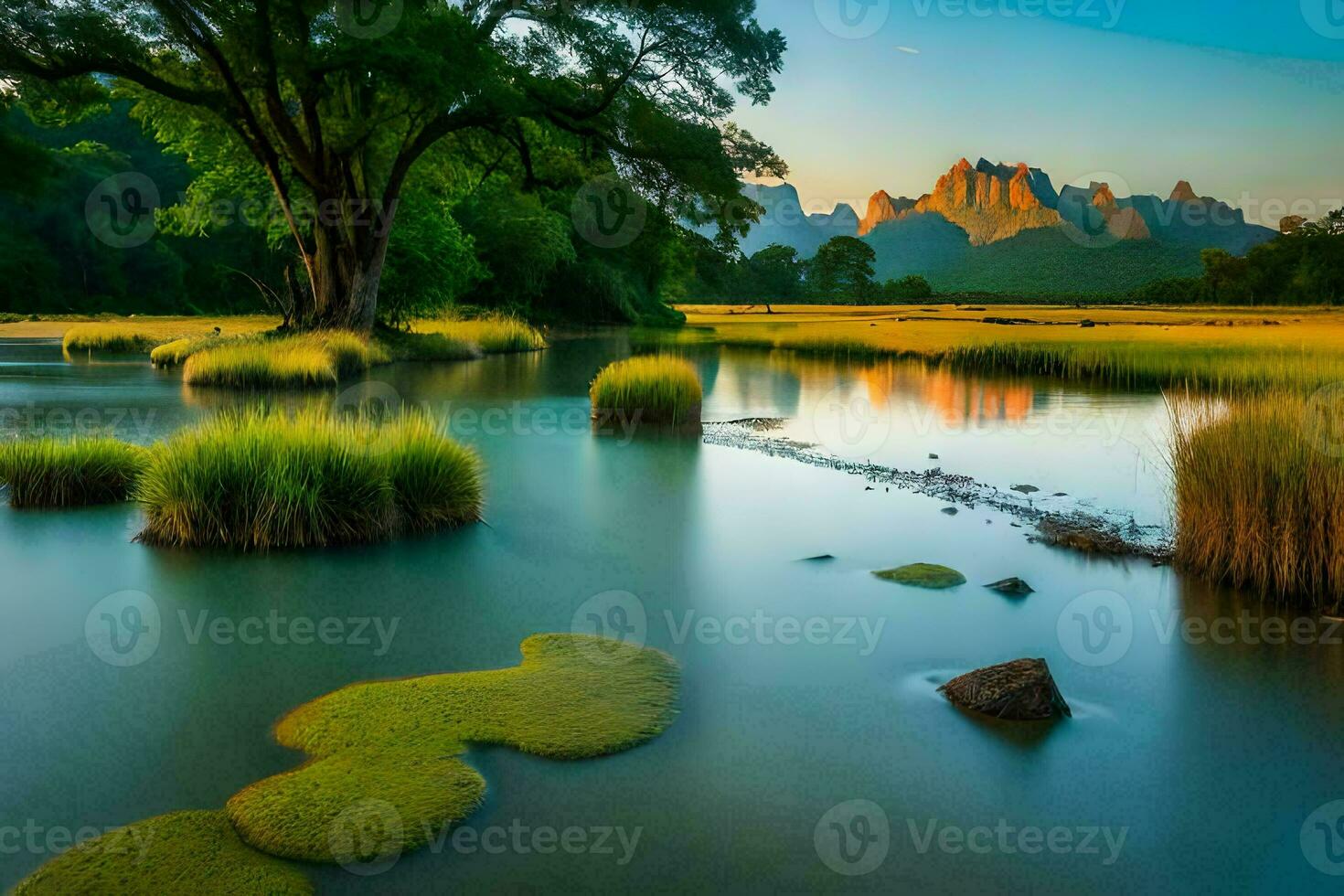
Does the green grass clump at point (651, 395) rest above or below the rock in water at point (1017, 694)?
above

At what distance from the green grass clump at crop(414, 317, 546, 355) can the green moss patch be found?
27.6m

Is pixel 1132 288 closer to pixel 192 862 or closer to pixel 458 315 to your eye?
pixel 458 315

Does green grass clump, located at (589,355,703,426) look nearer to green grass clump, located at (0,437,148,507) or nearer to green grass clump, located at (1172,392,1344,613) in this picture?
green grass clump, located at (0,437,148,507)

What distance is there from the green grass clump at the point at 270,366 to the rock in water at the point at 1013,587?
1722cm

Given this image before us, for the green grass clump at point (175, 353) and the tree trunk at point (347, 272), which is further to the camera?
the green grass clump at point (175, 353)

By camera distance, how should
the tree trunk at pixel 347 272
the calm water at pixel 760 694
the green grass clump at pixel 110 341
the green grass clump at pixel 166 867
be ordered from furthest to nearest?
1. the green grass clump at pixel 110 341
2. the tree trunk at pixel 347 272
3. the calm water at pixel 760 694
4. the green grass clump at pixel 166 867

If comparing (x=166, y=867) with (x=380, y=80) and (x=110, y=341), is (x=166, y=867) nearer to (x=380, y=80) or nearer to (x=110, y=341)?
(x=380, y=80)

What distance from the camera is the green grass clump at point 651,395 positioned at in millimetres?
17641

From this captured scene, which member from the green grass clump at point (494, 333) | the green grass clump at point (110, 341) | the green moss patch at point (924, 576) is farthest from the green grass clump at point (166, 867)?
the green grass clump at point (110, 341)

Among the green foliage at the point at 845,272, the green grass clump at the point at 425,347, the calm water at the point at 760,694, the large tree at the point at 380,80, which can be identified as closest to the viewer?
the calm water at the point at 760,694

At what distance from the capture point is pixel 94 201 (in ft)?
220

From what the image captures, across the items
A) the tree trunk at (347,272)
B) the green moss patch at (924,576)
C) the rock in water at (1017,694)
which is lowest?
the green moss patch at (924,576)

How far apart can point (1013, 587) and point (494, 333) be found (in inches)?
1196

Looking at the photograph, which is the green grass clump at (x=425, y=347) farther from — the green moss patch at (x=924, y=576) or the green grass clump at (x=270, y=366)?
the green moss patch at (x=924, y=576)
